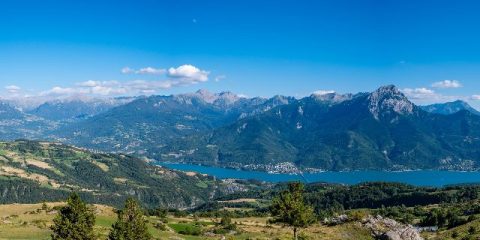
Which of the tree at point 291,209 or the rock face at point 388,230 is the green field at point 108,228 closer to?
the rock face at point 388,230

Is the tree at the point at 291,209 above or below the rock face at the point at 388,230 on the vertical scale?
above

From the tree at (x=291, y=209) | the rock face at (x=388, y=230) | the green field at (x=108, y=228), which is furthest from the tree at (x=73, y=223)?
the rock face at (x=388, y=230)

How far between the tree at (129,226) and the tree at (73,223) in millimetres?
3613

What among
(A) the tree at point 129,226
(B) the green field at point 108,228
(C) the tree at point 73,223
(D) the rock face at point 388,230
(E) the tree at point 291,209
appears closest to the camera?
(A) the tree at point 129,226

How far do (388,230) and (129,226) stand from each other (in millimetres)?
45192

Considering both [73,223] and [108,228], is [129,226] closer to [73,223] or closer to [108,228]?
[73,223]

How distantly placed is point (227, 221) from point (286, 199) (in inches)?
1432

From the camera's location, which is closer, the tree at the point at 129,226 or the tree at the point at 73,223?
the tree at the point at 129,226

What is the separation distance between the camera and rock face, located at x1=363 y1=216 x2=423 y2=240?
250ft

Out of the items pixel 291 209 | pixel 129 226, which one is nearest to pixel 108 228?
pixel 129 226

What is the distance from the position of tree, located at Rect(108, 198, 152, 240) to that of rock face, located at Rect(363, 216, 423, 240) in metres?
39.9

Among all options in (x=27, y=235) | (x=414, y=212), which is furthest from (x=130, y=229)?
(x=414, y=212)

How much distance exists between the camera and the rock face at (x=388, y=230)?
250 ft

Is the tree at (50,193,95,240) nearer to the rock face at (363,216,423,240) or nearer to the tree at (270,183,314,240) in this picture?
the tree at (270,183,314,240)
